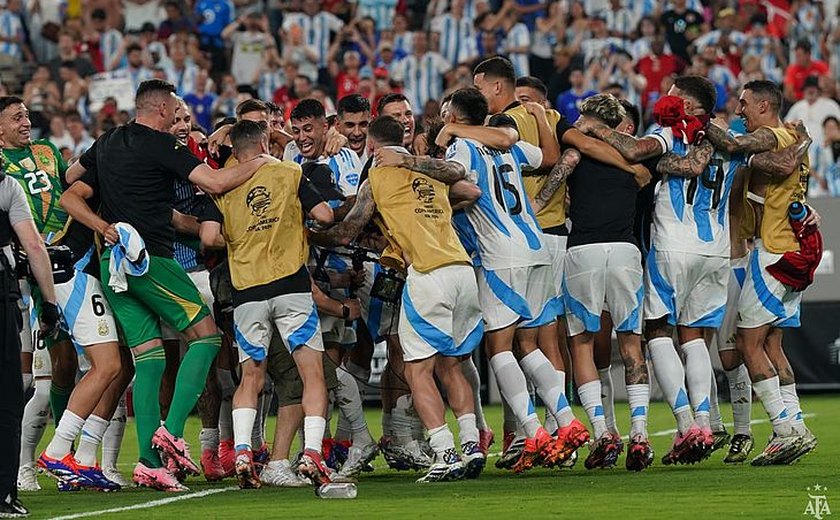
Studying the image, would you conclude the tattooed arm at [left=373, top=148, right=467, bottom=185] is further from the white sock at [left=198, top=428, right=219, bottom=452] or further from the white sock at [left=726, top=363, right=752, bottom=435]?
the white sock at [left=726, top=363, right=752, bottom=435]

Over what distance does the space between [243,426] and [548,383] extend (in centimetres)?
214

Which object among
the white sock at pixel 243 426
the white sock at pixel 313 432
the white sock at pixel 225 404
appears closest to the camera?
the white sock at pixel 313 432

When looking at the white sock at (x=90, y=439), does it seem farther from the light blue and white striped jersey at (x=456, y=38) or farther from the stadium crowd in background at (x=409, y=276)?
the light blue and white striped jersey at (x=456, y=38)

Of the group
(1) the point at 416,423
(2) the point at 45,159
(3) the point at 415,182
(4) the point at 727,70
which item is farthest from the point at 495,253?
(4) the point at 727,70

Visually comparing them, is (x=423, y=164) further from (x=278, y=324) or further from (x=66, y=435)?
(x=66, y=435)

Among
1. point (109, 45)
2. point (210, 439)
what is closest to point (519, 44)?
point (109, 45)

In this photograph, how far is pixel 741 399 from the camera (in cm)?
1169

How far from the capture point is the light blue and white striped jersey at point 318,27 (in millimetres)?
24656

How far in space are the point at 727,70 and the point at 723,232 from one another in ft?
38.6

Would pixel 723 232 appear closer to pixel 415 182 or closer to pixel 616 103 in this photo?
pixel 616 103

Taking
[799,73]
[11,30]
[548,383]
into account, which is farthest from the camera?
[11,30]

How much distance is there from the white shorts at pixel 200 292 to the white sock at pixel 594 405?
8.68 feet

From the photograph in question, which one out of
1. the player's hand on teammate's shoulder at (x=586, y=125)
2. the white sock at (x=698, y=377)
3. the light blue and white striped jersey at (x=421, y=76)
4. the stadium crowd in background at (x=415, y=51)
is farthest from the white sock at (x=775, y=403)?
the light blue and white striped jersey at (x=421, y=76)

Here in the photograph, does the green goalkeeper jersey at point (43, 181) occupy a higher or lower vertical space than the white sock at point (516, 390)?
higher
